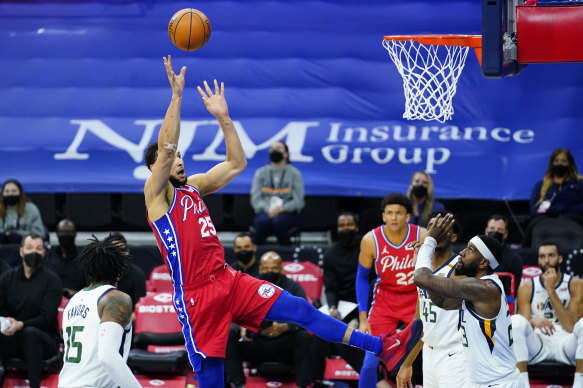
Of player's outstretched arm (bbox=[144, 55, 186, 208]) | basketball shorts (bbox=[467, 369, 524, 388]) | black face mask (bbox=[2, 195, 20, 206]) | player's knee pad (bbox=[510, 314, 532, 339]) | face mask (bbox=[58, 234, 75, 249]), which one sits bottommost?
basketball shorts (bbox=[467, 369, 524, 388])

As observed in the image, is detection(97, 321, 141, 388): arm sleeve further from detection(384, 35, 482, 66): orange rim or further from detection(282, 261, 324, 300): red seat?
detection(282, 261, 324, 300): red seat

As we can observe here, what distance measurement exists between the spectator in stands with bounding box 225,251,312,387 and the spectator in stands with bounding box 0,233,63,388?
1.78 meters

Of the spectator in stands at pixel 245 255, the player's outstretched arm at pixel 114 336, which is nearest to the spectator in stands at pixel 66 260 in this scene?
the spectator in stands at pixel 245 255

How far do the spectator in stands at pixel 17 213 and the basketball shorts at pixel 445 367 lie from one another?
561 cm

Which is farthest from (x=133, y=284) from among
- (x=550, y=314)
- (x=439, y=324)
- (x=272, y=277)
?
(x=550, y=314)

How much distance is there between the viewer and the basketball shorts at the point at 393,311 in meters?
8.84

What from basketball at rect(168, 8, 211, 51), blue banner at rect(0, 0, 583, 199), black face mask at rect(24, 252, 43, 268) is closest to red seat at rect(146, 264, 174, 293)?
black face mask at rect(24, 252, 43, 268)

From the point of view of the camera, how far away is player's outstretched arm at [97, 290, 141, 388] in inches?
242

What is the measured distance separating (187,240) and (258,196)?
17.1 ft

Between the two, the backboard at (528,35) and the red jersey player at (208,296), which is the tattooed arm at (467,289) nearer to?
the red jersey player at (208,296)

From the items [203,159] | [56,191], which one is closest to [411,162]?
[203,159]

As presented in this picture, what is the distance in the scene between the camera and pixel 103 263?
6.52 m

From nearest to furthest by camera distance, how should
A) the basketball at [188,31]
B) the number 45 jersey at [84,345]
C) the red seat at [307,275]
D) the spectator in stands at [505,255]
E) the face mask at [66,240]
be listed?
1. the number 45 jersey at [84,345]
2. the basketball at [188,31]
3. the spectator in stands at [505,255]
4. the red seat at [307,275]
5. the face mask at [66,240]

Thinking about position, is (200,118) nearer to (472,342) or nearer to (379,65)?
(379,65)
